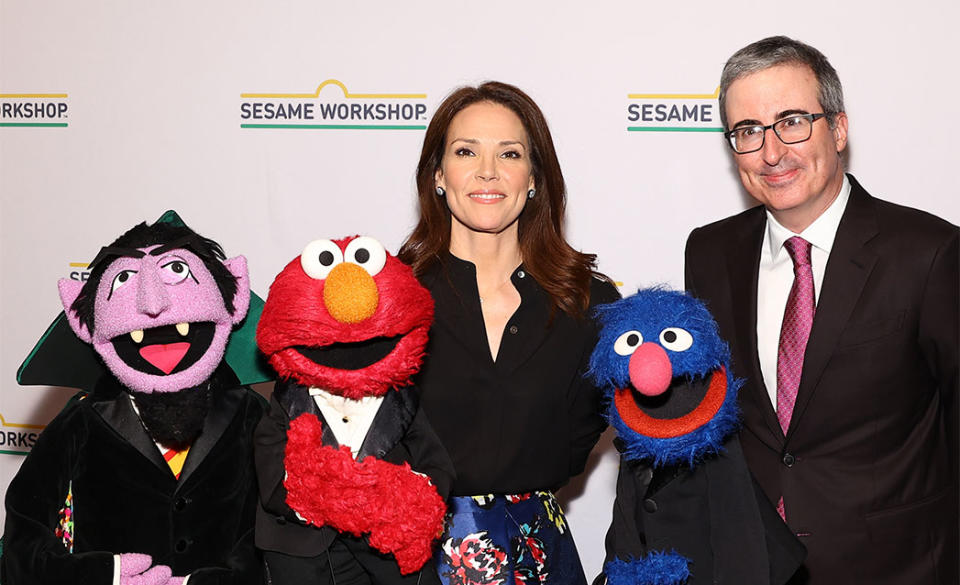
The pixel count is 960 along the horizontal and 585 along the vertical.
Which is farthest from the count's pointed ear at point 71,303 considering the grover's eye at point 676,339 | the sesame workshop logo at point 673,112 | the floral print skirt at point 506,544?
the sesame workshop logo at point 673,112

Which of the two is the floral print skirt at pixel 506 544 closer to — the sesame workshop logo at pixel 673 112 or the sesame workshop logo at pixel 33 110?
the sesame workshop logo at pixel 673 112

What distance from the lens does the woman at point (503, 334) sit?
196 centimetres

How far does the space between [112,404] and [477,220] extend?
2.84 feet

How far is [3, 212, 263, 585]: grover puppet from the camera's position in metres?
1.80

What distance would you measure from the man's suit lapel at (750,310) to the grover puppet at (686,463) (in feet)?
0.73

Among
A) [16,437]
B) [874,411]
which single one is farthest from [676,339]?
[16,437]

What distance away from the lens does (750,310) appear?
6.44 feet

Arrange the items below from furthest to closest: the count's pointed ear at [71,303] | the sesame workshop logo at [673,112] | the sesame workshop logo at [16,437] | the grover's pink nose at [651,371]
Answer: the sesame workshop logo at [16,437]
the sesame workshop logo at [673,112]
the count's pointed ear at [71,303]
the grover's pink nose at [651,371]

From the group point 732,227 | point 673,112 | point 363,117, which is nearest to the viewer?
point 732,227

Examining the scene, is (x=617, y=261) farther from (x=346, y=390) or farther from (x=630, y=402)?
(x=346, y=390)

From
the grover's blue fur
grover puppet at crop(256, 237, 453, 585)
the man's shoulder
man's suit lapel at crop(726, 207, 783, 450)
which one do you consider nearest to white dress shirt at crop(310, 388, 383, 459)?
grover puppet at crop(256, 237, 453, 585)

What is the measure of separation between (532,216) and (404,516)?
2.91 ft

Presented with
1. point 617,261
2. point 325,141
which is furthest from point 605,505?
point 325,141

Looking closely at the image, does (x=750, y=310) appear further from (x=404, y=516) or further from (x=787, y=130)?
(x=404, y=516)
